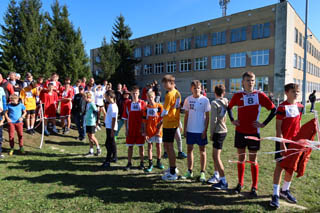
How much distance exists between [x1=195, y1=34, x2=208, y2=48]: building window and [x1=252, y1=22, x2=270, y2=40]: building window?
25.0ft

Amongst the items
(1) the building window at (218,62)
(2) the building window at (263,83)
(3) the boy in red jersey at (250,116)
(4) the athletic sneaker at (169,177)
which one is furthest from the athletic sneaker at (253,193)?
(1) the building window at (218,62)

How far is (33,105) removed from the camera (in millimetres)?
8078

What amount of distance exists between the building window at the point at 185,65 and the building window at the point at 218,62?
4568mm

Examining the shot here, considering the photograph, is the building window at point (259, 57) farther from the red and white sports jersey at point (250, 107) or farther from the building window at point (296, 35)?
the red and white sports jersey at point (250, 107)

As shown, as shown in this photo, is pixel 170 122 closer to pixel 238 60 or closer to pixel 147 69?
pixel 238 60

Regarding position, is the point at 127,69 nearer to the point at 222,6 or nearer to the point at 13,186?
the point at 222,6

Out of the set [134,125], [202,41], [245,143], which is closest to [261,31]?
[202,41]

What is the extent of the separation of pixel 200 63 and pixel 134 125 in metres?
32.0

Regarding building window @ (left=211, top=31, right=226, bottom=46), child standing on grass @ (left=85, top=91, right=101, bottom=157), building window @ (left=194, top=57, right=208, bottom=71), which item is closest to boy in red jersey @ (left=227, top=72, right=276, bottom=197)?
child standing on grass @ (left=85, top=91, right=101, bottom=157)

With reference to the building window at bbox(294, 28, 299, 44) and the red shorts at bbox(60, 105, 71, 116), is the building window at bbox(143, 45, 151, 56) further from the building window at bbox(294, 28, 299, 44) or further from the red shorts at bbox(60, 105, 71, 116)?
the red shorts at bbox(60, 105, 71, 116)

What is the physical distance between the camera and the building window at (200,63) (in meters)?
34.7

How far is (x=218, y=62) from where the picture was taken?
33.0 m

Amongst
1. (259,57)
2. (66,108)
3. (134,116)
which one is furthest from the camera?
(259,57)

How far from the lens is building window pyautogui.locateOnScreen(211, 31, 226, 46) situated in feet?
106
